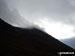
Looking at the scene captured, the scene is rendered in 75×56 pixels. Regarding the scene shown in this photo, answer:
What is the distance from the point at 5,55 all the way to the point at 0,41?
791 inches

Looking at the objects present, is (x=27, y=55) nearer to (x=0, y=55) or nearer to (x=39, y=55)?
(x=39, y=55)

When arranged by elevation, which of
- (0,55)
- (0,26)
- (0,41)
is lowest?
(0,55)

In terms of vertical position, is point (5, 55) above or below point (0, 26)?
below

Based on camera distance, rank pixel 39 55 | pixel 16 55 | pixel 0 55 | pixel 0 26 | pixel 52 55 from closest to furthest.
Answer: pixel 0 55
pixel 16 55
pixel 39 55
pixel 52 55
pixel 0 26

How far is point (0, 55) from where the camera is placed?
48.7 m

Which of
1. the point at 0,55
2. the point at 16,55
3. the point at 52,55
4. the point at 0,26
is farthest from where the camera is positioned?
the point at 0,26

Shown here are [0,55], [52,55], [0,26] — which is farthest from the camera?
[0,26]

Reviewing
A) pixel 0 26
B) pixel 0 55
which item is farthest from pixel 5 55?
pixel 0 26

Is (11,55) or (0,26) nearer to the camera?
(11,55)

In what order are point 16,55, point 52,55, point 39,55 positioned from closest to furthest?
1. point 16,55
2. point 39,55
3. point 52,55

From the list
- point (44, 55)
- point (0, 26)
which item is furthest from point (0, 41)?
point (0, 26)

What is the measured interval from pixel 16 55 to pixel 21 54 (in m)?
2.44

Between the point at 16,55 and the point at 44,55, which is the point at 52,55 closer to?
the point at 44,55

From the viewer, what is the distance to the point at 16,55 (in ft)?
175
